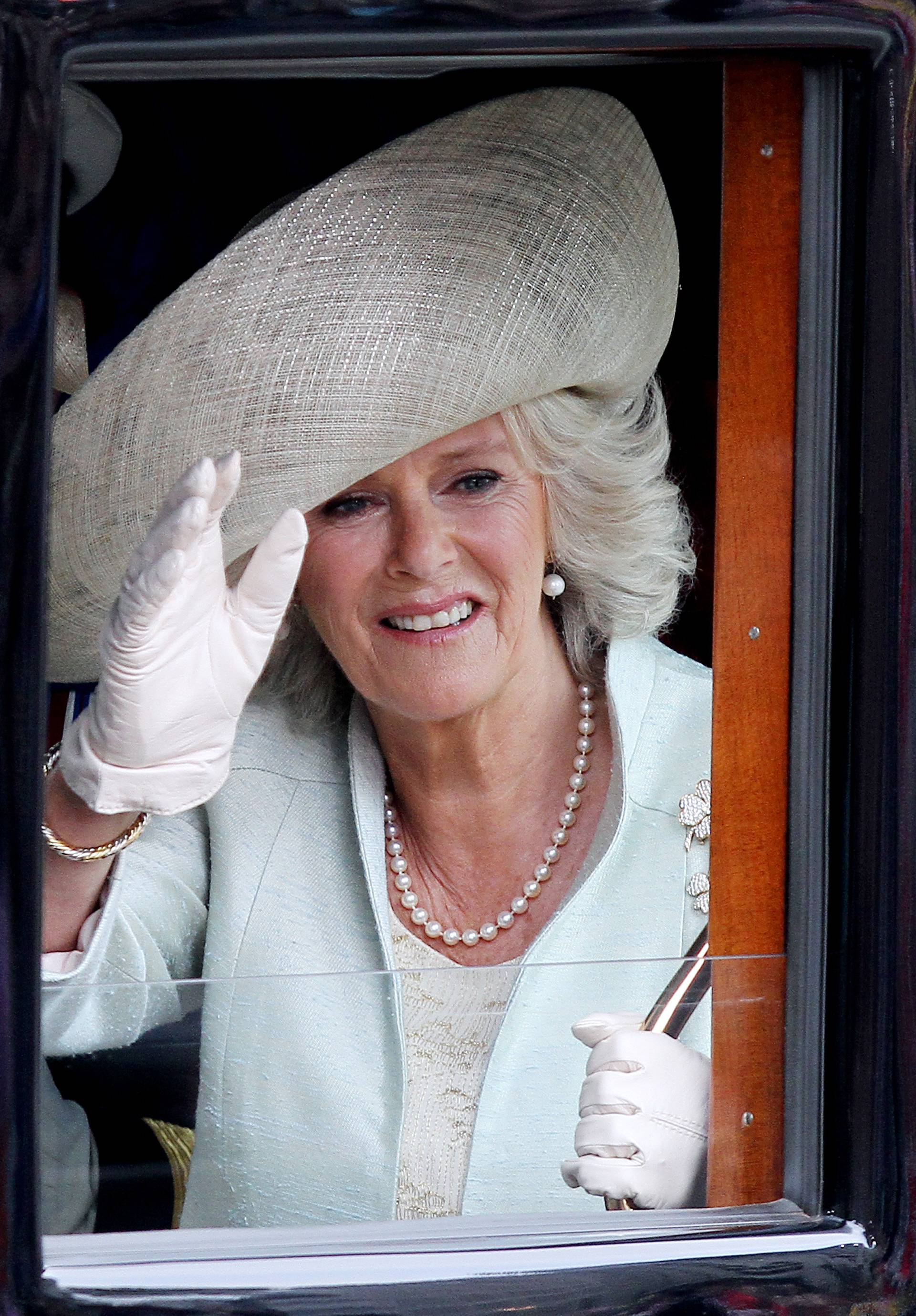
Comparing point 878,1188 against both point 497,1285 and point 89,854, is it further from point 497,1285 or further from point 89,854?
point 89,854

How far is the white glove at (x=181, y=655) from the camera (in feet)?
2.42

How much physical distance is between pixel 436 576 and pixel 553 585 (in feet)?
0.29

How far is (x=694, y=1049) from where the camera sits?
80cm

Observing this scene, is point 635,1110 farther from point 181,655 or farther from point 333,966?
point 181,655

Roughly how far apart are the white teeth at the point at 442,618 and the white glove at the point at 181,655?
0.11 metres

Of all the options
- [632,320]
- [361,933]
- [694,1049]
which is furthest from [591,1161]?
[632,320]

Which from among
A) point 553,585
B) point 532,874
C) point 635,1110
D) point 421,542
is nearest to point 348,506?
point 421,542

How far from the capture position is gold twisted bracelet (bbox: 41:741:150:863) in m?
A: 0.84

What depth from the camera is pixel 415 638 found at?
90cm

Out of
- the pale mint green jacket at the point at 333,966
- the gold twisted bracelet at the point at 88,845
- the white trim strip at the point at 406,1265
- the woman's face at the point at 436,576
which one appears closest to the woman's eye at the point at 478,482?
the woman's face at the point at 436,576

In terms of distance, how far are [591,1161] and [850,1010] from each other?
169 millimetres

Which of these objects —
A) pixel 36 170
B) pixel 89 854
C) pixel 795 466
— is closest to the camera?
pixel 36 170

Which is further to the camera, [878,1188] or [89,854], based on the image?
[89,854]

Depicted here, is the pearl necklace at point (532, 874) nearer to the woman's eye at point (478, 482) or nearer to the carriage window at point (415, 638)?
the carriage window at point (415, 638)
